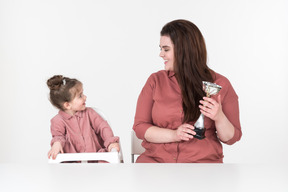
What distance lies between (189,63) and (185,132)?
1.17 feet

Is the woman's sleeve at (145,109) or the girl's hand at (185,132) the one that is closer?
the girl's hand at (185,132)

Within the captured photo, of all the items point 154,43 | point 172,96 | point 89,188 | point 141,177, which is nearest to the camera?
point 89,188

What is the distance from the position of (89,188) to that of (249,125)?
3073 millimetres

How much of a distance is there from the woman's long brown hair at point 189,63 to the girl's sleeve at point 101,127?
46 centimetres

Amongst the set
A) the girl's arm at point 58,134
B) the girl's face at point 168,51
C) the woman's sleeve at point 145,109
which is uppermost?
the girl's face at point 168,51

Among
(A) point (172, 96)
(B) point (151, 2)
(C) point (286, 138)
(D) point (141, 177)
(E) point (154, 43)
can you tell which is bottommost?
(C) point (286, 138)

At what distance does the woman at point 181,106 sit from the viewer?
2090 mm

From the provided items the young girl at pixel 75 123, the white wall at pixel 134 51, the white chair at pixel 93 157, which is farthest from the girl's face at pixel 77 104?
the white wall at pixel 134 51

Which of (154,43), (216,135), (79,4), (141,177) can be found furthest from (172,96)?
(79,4)

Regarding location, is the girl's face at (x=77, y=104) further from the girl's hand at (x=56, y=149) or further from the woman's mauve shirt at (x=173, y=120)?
the woman's mauve shirt at (x=173, y=120)

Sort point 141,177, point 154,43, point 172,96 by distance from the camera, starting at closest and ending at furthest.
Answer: point 141,177 < point 172,96 < point 154,43

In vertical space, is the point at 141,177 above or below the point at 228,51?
below

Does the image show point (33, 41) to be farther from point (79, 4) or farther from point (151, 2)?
point (151, 2)

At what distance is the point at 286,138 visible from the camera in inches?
167
